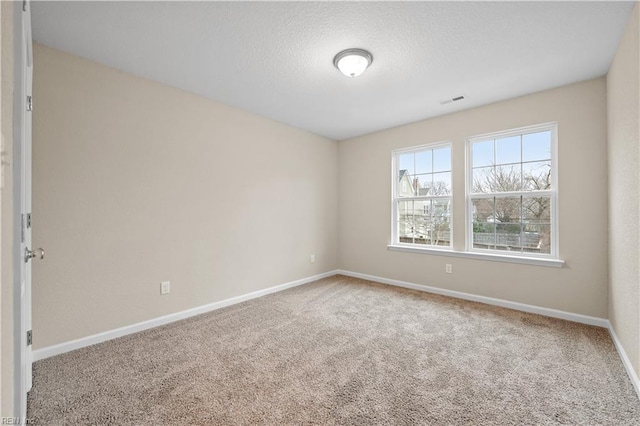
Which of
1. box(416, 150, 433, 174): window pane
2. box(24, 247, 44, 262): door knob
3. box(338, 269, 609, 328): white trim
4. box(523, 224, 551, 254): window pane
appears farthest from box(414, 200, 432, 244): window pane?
box(24, 247, 44, 262): door knob

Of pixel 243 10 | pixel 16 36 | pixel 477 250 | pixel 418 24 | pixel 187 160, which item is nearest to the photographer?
pixel 16 36

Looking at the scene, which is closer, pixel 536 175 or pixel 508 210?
pixel 536 175

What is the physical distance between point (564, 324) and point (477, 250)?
43.2 inches

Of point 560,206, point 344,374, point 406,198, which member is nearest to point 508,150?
point 560,206

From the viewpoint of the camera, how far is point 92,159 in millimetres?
2420

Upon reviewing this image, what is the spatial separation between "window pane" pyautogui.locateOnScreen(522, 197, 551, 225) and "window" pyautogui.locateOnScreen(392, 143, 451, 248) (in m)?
0.85

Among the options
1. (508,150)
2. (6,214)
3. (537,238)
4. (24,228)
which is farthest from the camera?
(508,150)

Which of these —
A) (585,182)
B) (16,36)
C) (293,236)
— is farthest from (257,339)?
(585,182)

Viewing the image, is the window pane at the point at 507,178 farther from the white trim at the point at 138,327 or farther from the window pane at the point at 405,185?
the white trim at the point at 138,327

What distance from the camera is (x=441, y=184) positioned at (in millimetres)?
3947

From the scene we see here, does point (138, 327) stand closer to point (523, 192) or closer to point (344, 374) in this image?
point (344, 374)

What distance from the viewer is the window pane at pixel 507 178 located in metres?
→ 3.32

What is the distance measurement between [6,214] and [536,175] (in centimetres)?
422

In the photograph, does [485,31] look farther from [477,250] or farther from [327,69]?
[477,250]
